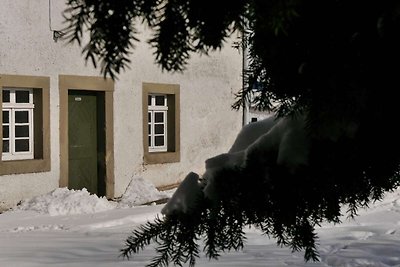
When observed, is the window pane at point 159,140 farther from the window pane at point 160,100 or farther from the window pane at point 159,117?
the window pane at point 160,100

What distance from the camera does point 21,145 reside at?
9.40 metres

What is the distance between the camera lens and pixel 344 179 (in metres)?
2.09

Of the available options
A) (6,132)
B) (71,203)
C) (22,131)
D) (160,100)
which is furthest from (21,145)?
(160,100)

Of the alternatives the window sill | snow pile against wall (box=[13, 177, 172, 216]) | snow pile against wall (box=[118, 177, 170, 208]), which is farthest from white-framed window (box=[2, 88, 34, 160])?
the window sill

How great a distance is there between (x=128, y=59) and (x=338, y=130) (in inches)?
26.3

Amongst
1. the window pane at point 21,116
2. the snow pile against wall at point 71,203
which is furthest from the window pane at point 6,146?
the snow pile against wall at point 71,203

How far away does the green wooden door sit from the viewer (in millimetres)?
10125

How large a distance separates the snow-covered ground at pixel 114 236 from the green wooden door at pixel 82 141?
58cm

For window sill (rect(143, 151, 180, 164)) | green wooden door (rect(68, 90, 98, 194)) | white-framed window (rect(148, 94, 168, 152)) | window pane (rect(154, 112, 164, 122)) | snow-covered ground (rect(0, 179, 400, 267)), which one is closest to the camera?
snow-covered ground (rect(0, 179, 400, 267))

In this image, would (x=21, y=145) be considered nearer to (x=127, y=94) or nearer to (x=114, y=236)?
(x=127, y=94)

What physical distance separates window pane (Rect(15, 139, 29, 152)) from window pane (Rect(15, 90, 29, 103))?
58 cm

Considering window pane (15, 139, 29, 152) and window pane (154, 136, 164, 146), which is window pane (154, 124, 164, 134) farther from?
window pane (15, 139, 29, 152)

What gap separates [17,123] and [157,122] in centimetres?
301

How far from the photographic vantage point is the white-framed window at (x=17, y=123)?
30.1ft
